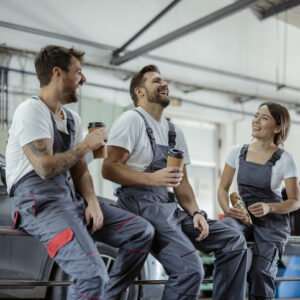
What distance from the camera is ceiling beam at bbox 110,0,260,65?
488 cm

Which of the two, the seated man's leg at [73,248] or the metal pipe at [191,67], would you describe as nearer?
the seated man's leg at [73,248]

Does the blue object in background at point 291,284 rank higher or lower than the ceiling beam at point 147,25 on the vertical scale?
lower

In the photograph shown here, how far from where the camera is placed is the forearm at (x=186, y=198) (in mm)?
2168

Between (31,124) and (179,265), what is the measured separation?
89 cm

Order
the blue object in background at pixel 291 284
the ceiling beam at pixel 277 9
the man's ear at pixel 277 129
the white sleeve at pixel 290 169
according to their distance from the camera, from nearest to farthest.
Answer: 1. the white sleeve at pixel 290 169
2. the man's ear at pixel 277 129
3. the blue object in background at pixel 291 284
4. the ceiling beam at pixel 277 9

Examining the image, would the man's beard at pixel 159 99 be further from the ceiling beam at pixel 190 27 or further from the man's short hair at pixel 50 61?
the ceiling beam at pixel 190 27

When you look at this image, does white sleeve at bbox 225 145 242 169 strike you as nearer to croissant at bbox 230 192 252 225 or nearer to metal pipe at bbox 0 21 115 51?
croissant at bbox 230 192 252 225

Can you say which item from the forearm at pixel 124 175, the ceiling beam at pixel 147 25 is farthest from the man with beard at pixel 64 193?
the ceiling beam at pixel 147 25

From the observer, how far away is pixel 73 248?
154 cm

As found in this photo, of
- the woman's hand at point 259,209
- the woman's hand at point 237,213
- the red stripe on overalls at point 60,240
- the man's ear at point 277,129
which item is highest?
the man's ear at point 277,129

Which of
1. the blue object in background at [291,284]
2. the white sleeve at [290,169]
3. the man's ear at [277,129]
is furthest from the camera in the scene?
the blue object in background at [291,284]

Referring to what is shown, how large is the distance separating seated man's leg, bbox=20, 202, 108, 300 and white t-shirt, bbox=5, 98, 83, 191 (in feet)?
0.68

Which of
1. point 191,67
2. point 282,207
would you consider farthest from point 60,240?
point 191,67

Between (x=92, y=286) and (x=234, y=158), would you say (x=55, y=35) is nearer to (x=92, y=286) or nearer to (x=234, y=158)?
(x=234, y=158)
